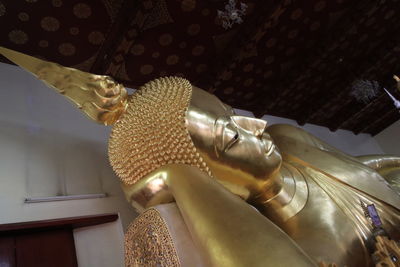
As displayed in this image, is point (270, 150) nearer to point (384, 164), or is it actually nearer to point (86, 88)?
point (86, 88)

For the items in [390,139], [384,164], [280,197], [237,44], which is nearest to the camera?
[280,197]

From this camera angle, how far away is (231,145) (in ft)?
3.85

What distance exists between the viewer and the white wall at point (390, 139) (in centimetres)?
333

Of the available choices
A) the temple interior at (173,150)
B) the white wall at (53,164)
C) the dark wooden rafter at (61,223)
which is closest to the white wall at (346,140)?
the temple interior at (173,150)

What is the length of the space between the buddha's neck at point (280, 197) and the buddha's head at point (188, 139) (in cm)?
8

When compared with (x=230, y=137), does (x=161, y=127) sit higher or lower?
lower

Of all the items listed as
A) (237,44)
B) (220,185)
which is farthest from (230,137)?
(237,44)

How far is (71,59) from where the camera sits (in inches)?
68.9

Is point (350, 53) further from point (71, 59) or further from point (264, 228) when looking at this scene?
point (264, 228)

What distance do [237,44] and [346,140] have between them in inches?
67.1

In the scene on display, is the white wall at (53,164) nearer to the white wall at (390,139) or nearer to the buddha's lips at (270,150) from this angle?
the buddha's lips at (270,150)

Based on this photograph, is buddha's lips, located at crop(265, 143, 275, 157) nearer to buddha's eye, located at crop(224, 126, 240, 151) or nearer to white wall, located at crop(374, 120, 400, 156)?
buddha's eye, located at crop(224, 126, 240, 151)

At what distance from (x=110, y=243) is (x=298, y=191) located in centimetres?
72

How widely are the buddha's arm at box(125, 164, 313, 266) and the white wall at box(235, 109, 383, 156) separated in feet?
6.34
